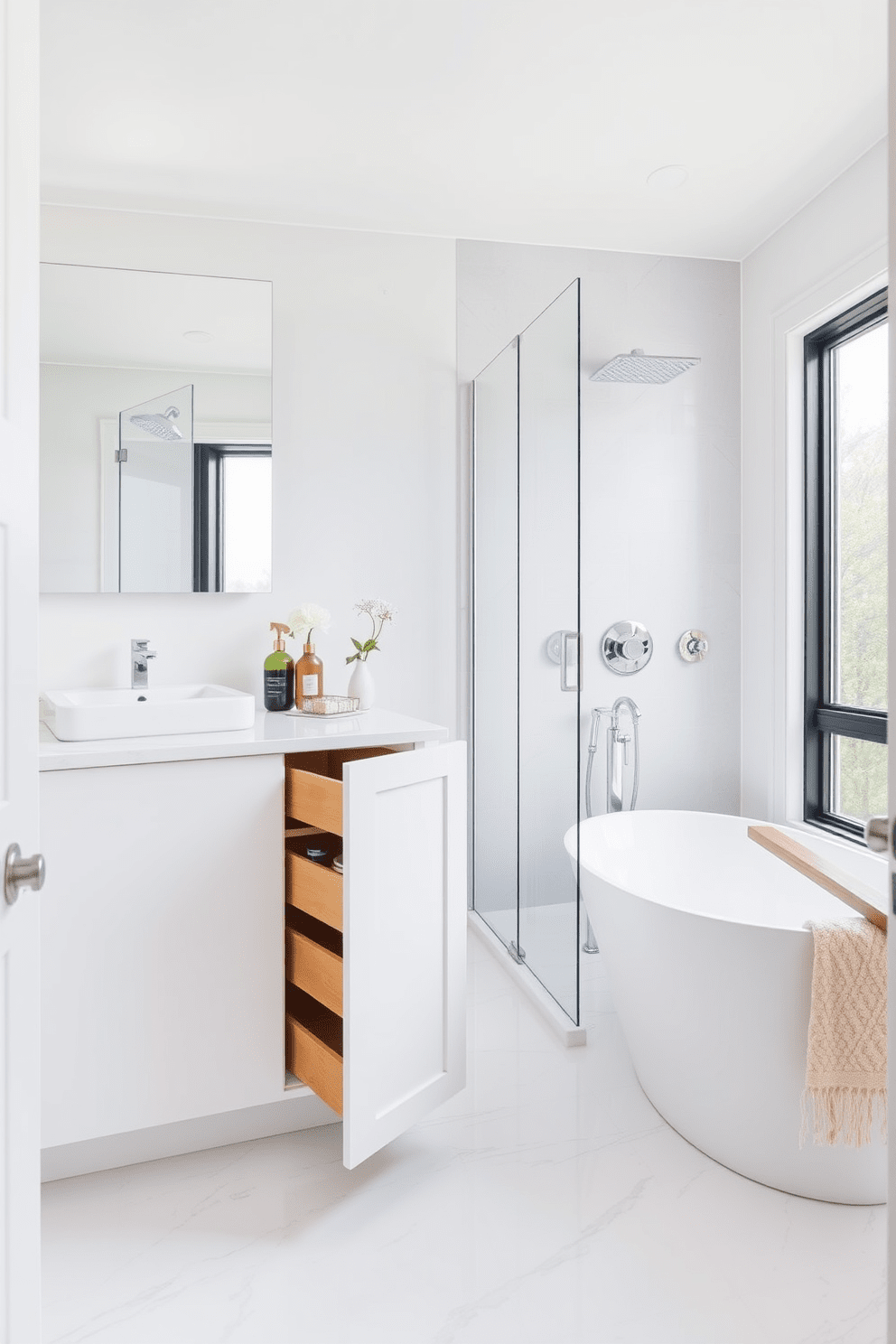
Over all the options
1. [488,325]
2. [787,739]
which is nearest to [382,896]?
[787,739]

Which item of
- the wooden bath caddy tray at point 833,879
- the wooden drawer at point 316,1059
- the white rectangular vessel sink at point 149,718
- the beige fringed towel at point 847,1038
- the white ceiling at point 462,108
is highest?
the white ceiling at point 462,108

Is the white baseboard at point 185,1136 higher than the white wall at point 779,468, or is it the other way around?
the white wall at point 779,468

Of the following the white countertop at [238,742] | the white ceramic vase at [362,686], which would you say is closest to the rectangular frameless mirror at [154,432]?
the white ceramic vase at [362,686]

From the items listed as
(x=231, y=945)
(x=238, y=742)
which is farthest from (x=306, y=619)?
(x=231, y=945)

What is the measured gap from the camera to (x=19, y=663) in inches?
40.4

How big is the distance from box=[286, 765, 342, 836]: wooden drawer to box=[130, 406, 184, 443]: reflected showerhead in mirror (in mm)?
1140

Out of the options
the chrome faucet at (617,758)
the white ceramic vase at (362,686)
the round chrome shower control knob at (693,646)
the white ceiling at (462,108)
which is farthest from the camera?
the round chrome shower control knob at (693,646)

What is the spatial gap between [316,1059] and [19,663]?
1.15 m

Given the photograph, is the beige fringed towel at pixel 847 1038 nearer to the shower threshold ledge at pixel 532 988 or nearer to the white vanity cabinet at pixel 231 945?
the white vanity cabinet at pixel 231 945

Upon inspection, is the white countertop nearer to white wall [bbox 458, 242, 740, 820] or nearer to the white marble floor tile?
the white marble floor tile

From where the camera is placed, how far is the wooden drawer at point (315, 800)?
1.74 m

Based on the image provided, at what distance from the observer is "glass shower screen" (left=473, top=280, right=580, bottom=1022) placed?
7.64ft

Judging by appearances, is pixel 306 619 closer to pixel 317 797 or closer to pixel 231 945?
pixel 317 797

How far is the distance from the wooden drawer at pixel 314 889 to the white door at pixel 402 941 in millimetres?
98
